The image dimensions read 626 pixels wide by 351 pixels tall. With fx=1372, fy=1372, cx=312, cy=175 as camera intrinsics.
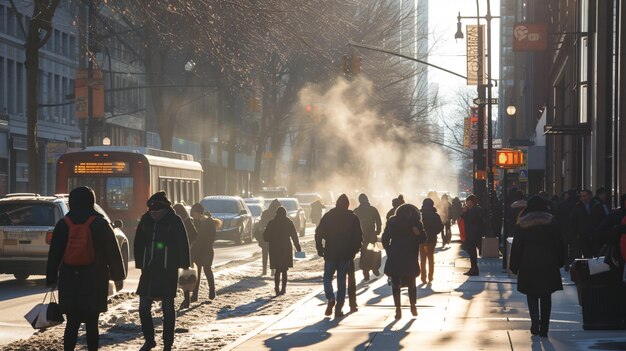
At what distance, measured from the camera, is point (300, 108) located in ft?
238

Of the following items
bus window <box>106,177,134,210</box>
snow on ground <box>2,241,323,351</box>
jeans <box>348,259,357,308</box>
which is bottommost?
snow on ground <box>2,241,323,351</box>

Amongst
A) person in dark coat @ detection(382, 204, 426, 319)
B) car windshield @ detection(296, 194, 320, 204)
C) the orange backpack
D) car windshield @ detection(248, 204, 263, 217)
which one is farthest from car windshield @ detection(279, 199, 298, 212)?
the orange backpack

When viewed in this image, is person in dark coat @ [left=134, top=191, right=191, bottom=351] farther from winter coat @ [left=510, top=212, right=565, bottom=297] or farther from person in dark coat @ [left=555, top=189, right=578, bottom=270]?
person in dark coat @ [left=555, top=189, right=578, bottom=270]

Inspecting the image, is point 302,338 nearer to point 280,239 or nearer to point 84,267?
point 84,267

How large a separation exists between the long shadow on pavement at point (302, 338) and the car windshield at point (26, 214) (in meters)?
8.56

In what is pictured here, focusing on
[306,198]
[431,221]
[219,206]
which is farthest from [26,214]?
[306,198]

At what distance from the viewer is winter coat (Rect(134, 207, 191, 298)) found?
13542 mm

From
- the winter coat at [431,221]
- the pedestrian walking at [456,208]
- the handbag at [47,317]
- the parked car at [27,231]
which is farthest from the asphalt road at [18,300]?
the pedestrian walking at [456,208]

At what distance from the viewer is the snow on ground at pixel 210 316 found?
15.4 meters

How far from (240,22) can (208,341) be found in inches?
290

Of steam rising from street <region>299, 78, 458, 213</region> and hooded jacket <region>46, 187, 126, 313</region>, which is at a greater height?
steam rising from street <region>299, 78, 458, 213</region>

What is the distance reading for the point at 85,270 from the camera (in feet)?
39.4

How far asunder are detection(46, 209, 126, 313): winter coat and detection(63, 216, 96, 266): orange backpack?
34 millimetres

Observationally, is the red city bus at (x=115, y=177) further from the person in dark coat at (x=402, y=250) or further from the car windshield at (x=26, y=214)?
the person in dark coat at (x=402, y=250)
